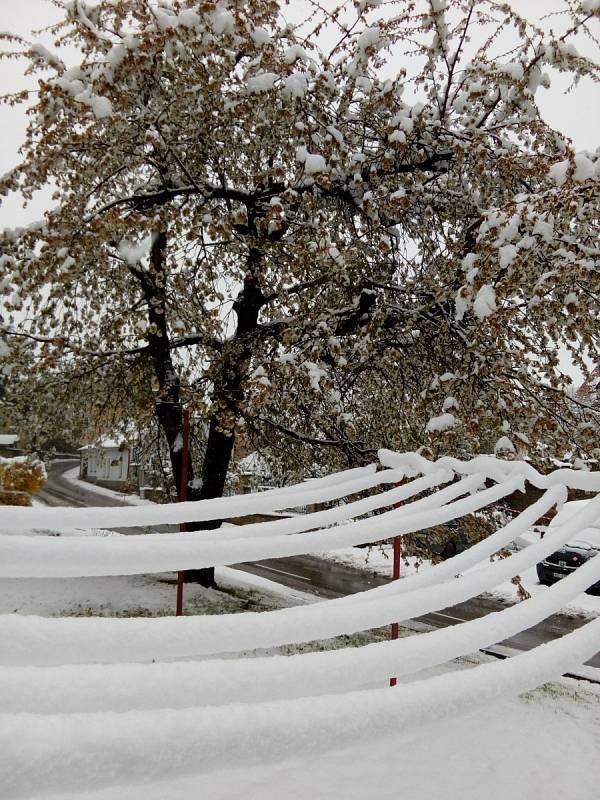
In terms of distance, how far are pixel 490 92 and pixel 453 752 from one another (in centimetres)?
645

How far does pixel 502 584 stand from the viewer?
8.98 meters

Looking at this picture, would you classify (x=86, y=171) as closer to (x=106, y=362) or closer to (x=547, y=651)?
(x=106, y=362)

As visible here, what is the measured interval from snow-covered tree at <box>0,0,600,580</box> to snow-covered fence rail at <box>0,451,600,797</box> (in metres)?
3.49

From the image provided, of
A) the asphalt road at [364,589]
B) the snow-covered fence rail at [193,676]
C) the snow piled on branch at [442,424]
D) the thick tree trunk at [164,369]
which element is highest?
the thick tree trunk at [164,369]

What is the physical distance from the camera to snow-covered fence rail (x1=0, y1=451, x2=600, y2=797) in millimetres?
783

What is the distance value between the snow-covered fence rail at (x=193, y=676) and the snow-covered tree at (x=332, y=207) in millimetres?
3490

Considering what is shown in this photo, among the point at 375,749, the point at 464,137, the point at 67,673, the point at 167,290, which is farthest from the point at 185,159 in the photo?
the point at 67,673

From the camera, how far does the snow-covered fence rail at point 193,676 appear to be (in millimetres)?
783

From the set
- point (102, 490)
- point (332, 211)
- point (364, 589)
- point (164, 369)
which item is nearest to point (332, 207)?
point (332, 211)

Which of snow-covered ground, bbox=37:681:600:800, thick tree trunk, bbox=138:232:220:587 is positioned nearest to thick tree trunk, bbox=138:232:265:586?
thick tree trunk, bbox=138:232:220:587

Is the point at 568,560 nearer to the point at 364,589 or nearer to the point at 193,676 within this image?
the point at 364,589

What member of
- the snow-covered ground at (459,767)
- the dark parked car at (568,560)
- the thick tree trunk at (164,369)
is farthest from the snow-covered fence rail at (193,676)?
the dark parked car at (568,560)

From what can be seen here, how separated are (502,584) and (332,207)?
6127mm

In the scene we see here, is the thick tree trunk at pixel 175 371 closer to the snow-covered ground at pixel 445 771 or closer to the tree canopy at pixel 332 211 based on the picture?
the tree canopy at pixel 332 211
